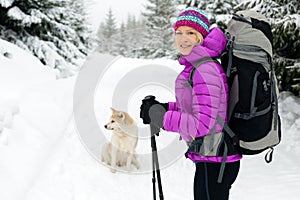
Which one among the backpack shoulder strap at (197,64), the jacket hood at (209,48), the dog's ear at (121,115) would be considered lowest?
the dog's ear at (121,115)

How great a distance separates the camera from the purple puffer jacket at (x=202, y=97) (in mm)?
2051

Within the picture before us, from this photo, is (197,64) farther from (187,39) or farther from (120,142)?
(120,142)

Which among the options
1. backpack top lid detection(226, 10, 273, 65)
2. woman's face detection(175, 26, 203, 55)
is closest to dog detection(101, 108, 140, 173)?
woman's face detection(175, 26, 203, 55)

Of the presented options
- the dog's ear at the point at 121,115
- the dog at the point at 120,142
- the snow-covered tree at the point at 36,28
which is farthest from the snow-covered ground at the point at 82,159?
the snow-covered tree at the point at 36,28

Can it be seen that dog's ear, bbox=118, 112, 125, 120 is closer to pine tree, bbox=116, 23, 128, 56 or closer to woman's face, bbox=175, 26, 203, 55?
pine tree, bbox=116, 23, 128, 56

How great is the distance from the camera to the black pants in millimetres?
2324

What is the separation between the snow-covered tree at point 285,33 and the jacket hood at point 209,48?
5396 mm

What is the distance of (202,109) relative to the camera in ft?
6.72

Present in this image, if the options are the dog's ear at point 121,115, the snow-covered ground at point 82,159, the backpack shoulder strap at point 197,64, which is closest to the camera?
the backpack shoulder strap at point 197,64

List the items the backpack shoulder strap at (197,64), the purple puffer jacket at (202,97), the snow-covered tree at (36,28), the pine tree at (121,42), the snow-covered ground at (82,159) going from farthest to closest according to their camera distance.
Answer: the snow-covered tree at (36,28) → the snow-covered ground at (82,159) → the pine tree at (121,42) → the backpack shoulder strap at (197,64) → the purple puffer jacket at (202,97)

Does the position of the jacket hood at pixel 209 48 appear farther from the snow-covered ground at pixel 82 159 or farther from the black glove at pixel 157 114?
the snow-covered ground at pixel 82 159

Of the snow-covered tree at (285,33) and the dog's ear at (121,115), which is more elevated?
the snow-covered tree at (285,33)

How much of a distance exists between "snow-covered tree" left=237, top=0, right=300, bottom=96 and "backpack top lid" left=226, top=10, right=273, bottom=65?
17.4ft

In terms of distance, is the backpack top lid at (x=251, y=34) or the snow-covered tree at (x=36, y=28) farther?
the snow-covered tree at (x=36, y=28)
